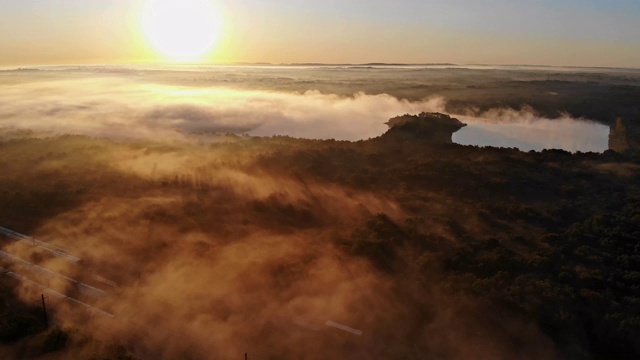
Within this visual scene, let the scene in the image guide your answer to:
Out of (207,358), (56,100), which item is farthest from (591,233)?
(56,100)

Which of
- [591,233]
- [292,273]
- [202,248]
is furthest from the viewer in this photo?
[591,233]

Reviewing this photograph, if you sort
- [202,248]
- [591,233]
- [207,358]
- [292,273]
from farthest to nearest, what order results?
[591,233] → [202,248] → [292,273] → [207,358]

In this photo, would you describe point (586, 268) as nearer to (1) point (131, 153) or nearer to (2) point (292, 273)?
(2) point (292, 273)

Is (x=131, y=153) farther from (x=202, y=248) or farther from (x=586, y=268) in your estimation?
(x=586, y=268)

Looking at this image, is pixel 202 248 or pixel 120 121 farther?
pixel 120 121

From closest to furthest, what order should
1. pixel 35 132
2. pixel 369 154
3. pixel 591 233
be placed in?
1. pixel 591 233
2. pixel 369 154
3. pixel 35 132

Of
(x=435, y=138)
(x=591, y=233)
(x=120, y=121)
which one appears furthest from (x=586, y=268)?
(x=120, y=121)

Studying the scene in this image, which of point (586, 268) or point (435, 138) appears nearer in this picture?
point (586, 268)

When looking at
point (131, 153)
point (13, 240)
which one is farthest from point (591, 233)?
point (131, 153)

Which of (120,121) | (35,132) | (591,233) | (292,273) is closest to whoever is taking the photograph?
(292,273)
